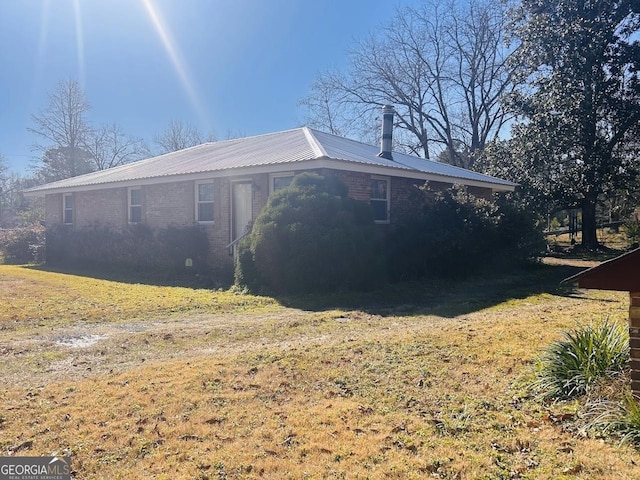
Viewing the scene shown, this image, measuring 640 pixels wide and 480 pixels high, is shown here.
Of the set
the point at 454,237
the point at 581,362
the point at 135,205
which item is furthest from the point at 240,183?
the point at 581,362

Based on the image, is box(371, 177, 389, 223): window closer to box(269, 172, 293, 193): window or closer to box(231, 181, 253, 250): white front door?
box(269, 172, 293, 193): window

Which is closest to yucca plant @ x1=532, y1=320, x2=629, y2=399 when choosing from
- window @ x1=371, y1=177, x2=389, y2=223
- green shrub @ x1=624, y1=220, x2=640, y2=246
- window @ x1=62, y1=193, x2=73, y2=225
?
window @ x1=371, y1=177, x2=389, y2=223

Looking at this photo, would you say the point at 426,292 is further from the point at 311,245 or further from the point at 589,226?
the point at 589,226

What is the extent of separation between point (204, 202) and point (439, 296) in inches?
308

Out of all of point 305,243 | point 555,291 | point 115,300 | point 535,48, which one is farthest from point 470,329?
point 535,48

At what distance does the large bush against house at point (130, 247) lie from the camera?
48.4ft

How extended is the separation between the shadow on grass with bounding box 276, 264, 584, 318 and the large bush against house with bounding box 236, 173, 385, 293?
1.47 ft

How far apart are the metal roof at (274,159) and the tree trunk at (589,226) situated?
205 inches

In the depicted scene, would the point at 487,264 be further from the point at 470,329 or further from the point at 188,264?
the point at 188,264

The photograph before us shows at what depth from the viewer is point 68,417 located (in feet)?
13.2

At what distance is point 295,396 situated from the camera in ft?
14.8

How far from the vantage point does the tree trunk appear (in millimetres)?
22547

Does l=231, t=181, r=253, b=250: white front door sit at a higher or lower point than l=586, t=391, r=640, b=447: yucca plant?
higher

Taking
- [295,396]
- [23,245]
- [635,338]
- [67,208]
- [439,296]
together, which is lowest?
[295,396]
